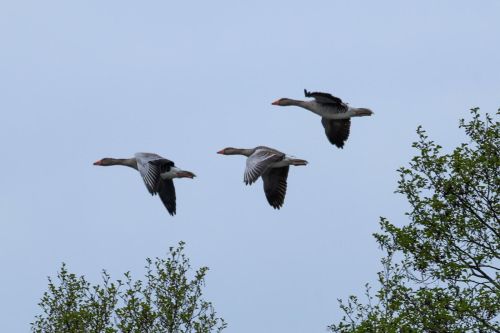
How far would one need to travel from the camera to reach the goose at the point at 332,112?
1170 inches

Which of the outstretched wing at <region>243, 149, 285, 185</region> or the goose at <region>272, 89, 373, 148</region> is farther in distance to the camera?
the goose at <region>272, 89, 373, 148</region>

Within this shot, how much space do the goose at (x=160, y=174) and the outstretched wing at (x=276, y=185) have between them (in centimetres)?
241

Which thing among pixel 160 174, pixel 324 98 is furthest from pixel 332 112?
pixel 160 174

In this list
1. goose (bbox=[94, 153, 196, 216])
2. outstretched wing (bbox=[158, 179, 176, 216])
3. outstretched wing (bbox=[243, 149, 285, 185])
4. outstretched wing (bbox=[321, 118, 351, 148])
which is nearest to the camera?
outstretched wing (bbox=[243, 149, 285, 185])

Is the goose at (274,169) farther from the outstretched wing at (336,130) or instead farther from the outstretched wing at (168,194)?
the outstretched wing at (168,194)

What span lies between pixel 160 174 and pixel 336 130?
5.87 meters

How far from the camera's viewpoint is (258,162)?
27328 mm

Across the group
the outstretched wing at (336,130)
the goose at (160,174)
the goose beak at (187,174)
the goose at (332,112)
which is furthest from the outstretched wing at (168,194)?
Answer: the outstretched wing at (336,130)

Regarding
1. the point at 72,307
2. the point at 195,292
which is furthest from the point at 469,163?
the point at 72,307

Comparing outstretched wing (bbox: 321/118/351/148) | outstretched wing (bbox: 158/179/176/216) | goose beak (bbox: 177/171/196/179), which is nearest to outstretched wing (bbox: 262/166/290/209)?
outstretched wing (bbox: 321/118/351/148)

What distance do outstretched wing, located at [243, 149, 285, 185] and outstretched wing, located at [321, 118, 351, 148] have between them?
2967 mm

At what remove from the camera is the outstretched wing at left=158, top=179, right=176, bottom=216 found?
Result: 2962 cm

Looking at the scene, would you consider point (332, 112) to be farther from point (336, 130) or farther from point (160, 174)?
point (160, 174)

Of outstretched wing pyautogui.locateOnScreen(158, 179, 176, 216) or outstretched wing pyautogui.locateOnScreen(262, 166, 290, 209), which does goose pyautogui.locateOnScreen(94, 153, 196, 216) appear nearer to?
outstretched wing pyautogui.locateOnScreen(158, 179, 176, 216)
